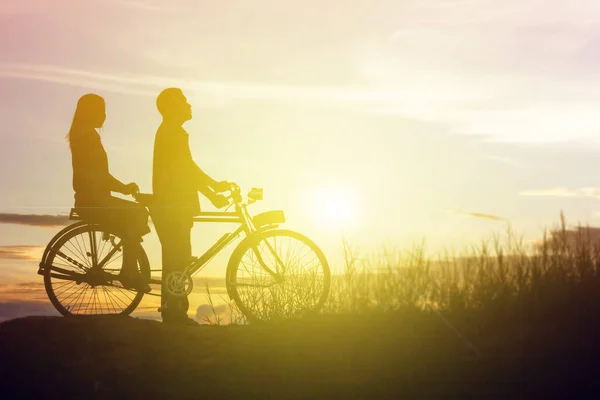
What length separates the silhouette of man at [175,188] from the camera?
30.4 feet

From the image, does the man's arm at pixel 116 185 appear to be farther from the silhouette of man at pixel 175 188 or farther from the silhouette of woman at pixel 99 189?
the silhouette of man at pixel 175 188

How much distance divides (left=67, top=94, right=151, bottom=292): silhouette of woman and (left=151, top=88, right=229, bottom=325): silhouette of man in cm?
29

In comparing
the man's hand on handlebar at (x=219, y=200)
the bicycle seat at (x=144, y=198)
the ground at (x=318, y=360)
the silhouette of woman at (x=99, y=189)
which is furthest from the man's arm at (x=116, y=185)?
the ground at (x=318, y=360)

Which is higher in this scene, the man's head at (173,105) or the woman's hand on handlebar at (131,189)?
the man's head at (173,105)

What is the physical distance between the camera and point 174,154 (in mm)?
9258

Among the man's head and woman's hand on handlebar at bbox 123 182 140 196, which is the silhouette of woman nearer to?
woman's hand on handlebar at bbox 123 182 140 196

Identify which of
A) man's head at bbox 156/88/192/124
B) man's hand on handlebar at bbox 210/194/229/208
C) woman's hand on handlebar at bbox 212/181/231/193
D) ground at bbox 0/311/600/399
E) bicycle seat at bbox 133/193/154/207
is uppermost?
man's head at bbox 156/88/192/124

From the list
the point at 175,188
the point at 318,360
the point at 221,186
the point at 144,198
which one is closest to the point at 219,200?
the point at 221,186

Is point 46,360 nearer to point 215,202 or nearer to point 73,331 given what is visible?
point 73,331

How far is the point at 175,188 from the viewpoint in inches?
366

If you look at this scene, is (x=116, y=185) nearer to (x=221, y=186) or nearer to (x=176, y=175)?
(x=176, y=175)

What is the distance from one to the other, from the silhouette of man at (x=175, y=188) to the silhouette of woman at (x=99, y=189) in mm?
287

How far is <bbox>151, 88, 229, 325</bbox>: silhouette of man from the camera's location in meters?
9.27

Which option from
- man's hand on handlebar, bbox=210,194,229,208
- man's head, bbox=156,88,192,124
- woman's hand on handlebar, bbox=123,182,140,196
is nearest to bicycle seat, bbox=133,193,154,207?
woman's hand on handlebar, bbox=123,182,140,196
